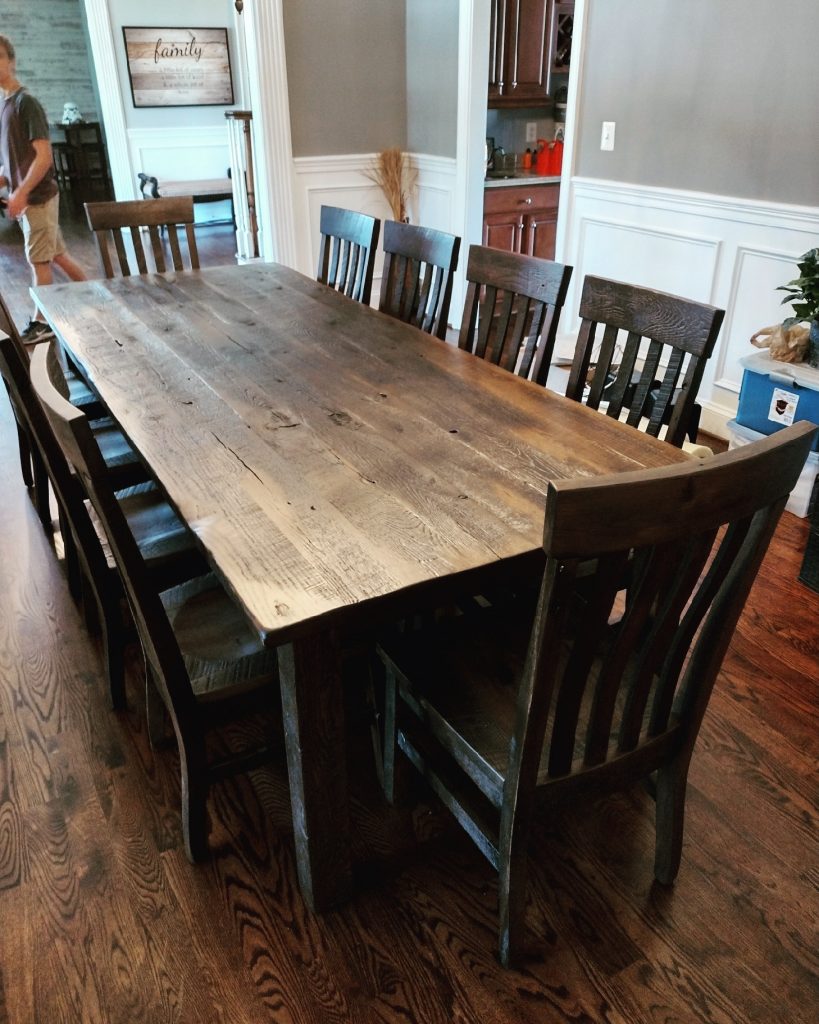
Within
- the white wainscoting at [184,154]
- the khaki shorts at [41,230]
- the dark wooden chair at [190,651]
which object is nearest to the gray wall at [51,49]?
the white wainscoting at [184,154]

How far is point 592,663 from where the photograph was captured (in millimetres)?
1238

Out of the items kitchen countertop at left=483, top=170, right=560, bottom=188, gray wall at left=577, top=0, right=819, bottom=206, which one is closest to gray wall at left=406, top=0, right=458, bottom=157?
kitchen countertop at left=483, top=170, right=560, bottom=188

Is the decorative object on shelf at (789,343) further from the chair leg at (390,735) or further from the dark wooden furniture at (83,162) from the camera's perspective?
the dark wooden furniture at (83,162)

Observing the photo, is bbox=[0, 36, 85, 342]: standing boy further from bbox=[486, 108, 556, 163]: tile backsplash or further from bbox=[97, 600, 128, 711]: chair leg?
bbox=[97, 600, 128, 711]: chair leg

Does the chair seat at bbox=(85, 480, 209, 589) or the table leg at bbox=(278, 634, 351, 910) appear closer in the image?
the table leg at bbox=(278, 634, 351, 910)

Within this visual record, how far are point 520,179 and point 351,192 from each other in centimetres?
106

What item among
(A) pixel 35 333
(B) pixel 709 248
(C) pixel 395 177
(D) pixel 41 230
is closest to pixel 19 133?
(D) pixel 41 230

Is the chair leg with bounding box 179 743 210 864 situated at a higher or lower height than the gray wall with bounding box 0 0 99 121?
lower

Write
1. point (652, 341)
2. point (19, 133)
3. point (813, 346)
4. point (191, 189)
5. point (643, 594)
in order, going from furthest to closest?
1. point (191, 189)
2. point (19, 133)
3. point (813, 346)
4. point (652, 341)
5. point (643, 594)

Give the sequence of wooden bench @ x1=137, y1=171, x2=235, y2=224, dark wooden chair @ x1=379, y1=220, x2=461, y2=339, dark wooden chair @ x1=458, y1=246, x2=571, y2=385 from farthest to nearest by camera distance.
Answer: wooden bench @ x1=137, y1=171, x2=235, y2=224
dark wooden chair @ x1=379, y1=220, x2=461, y2=339
dark wooden chair @ x1=458, y1=246, x2=571, y2=385

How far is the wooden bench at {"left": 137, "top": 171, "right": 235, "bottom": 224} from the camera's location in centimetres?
755

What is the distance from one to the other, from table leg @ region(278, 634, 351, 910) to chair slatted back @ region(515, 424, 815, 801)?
12.4 inches

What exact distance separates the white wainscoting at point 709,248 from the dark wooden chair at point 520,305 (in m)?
1.35

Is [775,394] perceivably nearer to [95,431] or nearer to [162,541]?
[162,541]
